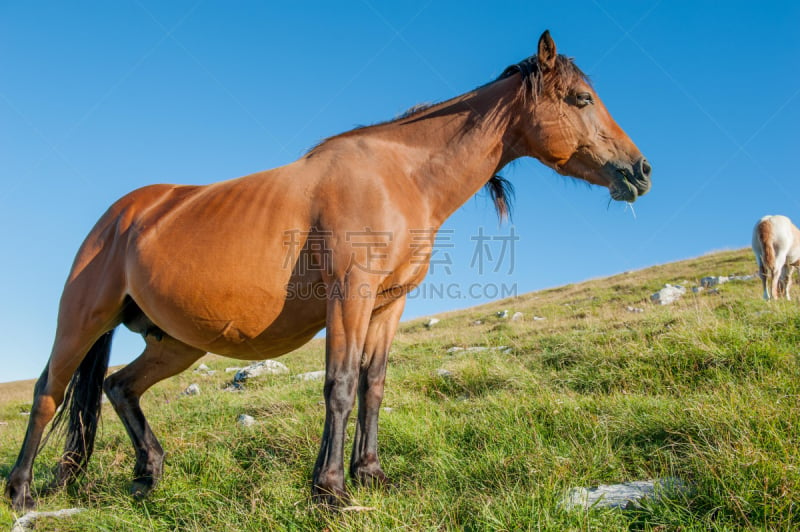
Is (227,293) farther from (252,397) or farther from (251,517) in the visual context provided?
(252,397)

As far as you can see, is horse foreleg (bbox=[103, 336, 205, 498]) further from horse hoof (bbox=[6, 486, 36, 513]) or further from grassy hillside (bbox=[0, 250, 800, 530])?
horse hoof (bbox=[6, 486, 36, 513])

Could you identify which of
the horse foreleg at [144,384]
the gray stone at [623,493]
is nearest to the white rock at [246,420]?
the horse foreleg at [144,384]

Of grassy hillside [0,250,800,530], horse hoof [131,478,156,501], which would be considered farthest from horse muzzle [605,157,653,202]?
horse hoof [131,478,156,501]

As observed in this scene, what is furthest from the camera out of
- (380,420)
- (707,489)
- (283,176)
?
(380,420)

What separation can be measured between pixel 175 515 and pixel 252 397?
3.37 meters

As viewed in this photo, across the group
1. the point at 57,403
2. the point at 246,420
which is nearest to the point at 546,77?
the point at 246,420

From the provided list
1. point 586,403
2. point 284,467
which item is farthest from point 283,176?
point 586,403

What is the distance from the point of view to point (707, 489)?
2.65m

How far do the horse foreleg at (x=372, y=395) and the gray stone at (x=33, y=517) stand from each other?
1.92 metres

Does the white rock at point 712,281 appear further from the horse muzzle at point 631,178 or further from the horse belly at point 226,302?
the horse belly at point 226,302

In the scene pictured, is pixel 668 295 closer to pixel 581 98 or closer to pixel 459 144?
pixel 581 98

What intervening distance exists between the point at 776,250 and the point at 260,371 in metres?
14.0

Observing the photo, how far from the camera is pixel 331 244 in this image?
11.4ft

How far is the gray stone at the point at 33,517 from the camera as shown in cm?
338
